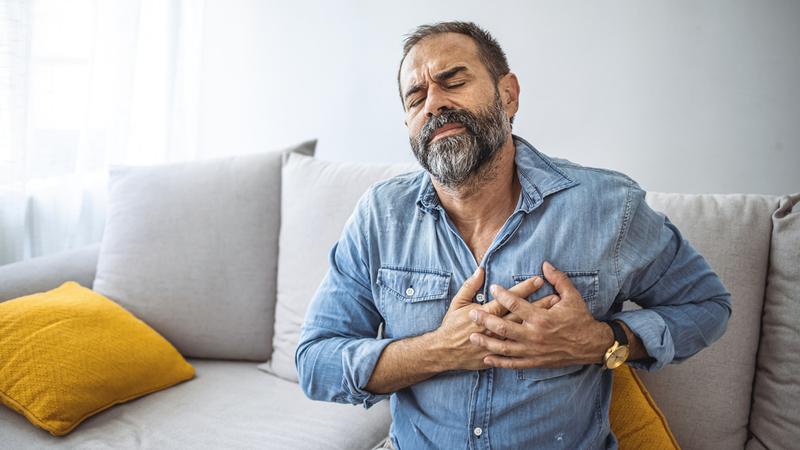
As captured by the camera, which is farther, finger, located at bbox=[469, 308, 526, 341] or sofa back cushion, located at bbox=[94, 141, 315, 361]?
sofa back cushion, located at bbox=[94, 141, 315, 361]

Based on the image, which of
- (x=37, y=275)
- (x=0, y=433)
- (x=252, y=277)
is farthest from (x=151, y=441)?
(x=37, y=275)

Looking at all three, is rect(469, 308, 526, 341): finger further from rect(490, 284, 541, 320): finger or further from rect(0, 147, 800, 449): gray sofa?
rect(0, 147, 800, 449): gray sofa

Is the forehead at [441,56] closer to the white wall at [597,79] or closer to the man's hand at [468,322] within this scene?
the man's hand at [468,322]

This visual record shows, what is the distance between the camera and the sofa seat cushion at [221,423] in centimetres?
134

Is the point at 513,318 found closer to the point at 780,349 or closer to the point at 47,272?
the point at 780,349

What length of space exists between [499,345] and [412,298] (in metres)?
0.21

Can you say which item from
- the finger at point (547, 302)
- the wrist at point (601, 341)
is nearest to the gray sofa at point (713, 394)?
the wrist at point (601, 341)

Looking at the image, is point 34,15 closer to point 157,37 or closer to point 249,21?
point 157,37

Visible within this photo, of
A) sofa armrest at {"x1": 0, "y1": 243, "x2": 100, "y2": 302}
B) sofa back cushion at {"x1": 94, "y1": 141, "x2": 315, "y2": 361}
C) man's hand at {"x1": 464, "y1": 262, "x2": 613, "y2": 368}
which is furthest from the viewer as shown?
sofa back cushion at {"x1": 94, "y1": 141, "x2": 315, "y2": 361}

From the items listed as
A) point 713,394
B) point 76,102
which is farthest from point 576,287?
point 76,102

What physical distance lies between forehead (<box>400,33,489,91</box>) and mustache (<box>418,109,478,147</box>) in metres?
0.09

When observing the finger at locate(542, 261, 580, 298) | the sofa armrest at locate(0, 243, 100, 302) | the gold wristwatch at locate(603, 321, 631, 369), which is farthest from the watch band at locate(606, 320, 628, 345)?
the sofa armrest at locate(0, 243, 100, 302)

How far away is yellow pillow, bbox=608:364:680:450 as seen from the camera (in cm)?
121

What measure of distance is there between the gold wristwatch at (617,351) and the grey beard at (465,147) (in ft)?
1.25
